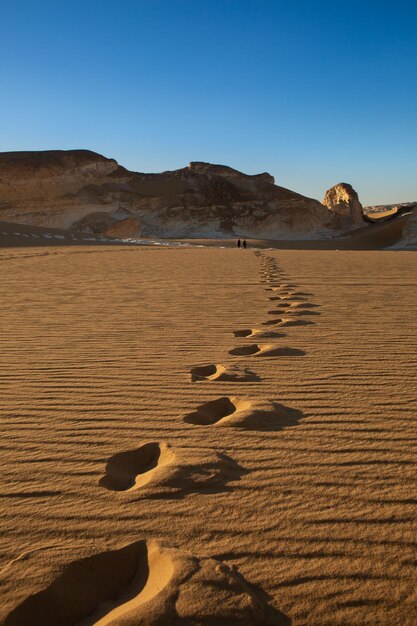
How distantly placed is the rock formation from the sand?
55534 millimetres

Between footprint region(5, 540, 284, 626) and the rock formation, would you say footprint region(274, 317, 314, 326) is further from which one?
the rock formation

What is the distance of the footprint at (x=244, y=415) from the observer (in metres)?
2.58

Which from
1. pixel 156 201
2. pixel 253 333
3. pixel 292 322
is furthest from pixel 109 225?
pixel 253 333

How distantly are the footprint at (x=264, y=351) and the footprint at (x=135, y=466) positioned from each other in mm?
1779

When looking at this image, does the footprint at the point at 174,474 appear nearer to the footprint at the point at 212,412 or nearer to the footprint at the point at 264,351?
the footprint at the point at 212,412

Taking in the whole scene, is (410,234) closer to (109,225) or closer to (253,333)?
(109,225)

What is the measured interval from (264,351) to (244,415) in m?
1.44

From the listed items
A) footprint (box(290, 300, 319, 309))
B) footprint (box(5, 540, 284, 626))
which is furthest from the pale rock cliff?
footprint (box(5, 540, 284, 626))

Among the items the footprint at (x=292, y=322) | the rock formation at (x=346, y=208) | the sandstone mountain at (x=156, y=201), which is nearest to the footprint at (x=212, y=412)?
the footprint at (x=292, y=322)

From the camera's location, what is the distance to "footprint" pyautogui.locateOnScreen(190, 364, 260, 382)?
3353 mm

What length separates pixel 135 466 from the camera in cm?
220

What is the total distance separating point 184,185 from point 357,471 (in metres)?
56.1

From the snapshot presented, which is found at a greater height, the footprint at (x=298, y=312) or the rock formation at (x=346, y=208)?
the rock formation at (x=346, y=208)

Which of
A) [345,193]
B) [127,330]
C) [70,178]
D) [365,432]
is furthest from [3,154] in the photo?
[365,432]
